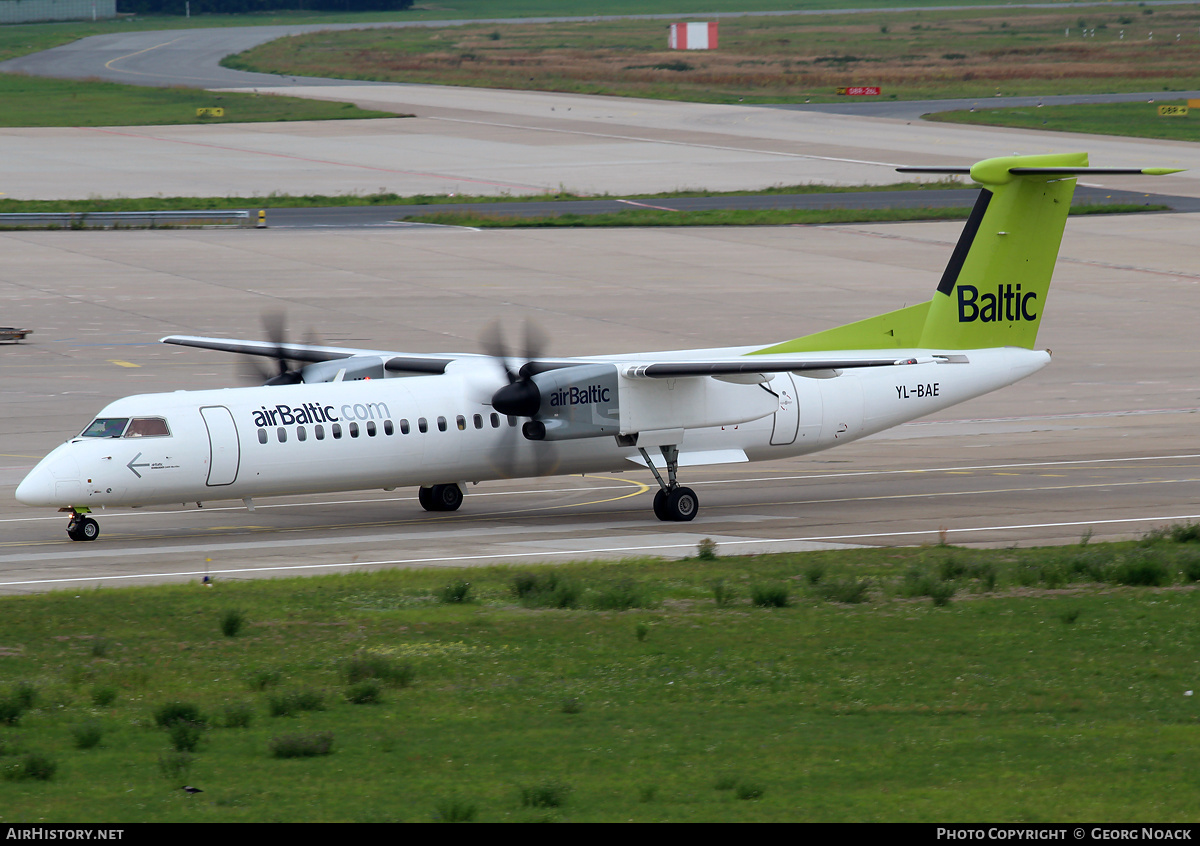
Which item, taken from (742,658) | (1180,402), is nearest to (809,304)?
(1180,402)

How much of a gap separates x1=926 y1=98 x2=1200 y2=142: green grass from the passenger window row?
74686 mm

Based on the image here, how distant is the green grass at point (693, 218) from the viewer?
6769 centimetres

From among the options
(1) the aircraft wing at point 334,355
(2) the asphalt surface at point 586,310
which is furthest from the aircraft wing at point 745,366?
(1) the aircraft wing at point 334,355

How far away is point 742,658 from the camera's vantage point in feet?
54.5

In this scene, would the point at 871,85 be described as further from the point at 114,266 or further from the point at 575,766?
the point at 575,766

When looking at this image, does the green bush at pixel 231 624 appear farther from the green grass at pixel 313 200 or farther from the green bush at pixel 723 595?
the green grass at pixel 313 200

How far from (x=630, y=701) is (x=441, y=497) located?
1457cm

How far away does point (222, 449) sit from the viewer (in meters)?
25.3

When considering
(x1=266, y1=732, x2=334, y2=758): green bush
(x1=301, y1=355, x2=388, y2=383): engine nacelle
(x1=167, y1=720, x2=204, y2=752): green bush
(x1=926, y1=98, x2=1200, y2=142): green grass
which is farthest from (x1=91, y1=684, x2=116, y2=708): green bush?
(x1=926, y1=98, x2=1200, y2=142): green grass

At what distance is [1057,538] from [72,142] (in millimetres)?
78126

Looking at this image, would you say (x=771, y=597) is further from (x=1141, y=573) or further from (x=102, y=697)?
(x=102, y=697)

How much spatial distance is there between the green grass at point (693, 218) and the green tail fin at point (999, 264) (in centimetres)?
3724

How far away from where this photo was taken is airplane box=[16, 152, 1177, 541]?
994 inches

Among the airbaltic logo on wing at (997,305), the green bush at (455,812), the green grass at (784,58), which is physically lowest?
the green bush at (455,812)
